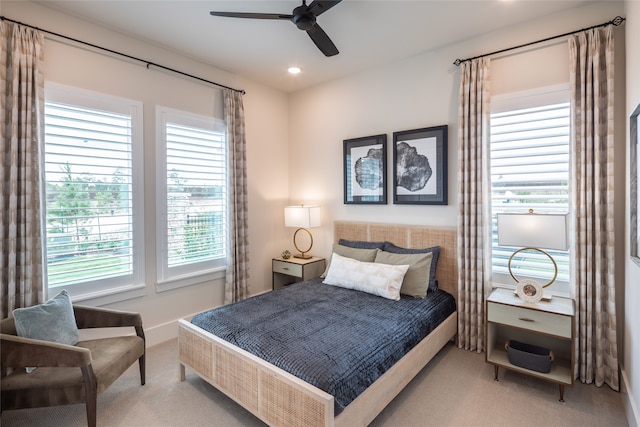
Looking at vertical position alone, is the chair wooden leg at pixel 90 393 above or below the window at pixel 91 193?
below

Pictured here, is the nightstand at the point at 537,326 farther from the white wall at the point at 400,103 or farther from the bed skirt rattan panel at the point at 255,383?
the bed skirt rattan panel at the point at 255,383

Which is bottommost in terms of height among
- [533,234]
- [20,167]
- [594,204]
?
[533,234]

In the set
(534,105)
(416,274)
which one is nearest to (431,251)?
(416,274)

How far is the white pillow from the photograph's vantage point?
2969mm

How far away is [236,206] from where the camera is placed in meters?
3.92

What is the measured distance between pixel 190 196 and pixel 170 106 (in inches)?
39.0

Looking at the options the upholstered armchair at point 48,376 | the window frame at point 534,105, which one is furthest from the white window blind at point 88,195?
→ the window frame at point 534,105

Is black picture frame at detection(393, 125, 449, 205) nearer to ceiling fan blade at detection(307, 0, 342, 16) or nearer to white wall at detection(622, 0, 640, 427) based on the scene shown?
white wall at detection(622, 0, 640, 427)

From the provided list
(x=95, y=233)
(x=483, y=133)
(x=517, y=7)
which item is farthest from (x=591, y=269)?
(x=95, y=233)

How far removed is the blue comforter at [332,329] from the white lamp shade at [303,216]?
111 centimetres

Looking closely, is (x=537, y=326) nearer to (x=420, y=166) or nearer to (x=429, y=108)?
(x=420, y=166)

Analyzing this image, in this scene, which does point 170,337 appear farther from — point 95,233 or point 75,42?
point 75,42

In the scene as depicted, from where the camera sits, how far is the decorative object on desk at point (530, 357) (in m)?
2.43

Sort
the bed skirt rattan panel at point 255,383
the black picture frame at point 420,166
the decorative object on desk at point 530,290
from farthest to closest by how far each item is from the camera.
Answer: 1. the black picture frame at point 420,166
2. the decorative object on desk at point 530,290
3. the bed skirt rattan panel at point 255,383
